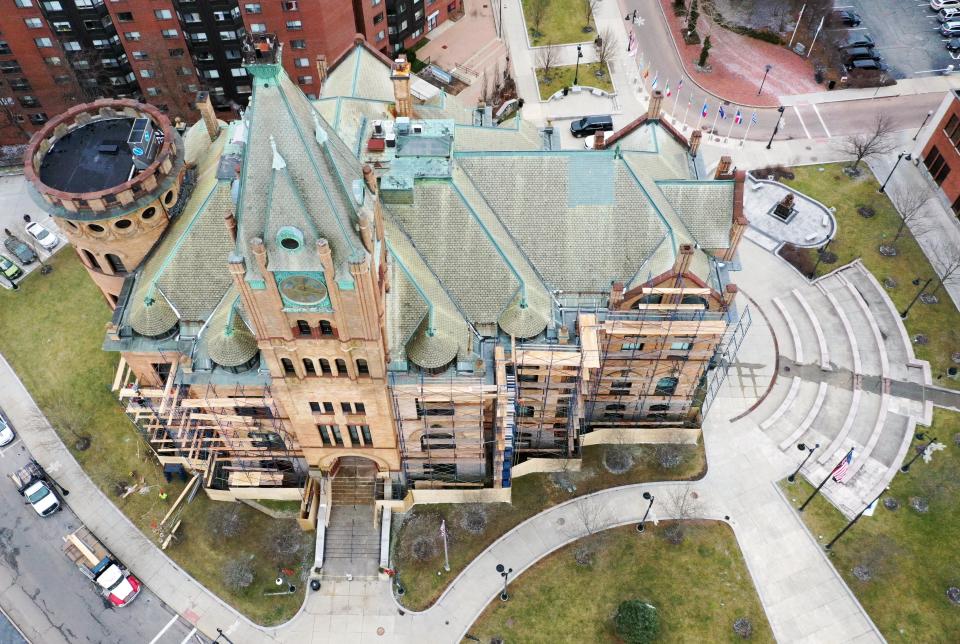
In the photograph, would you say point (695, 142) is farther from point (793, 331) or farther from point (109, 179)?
point (109, 179)

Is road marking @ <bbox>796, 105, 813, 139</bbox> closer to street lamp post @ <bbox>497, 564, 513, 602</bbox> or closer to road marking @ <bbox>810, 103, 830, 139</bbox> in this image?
road marking @ <bbox>810, 103, 830, 139</bbox>

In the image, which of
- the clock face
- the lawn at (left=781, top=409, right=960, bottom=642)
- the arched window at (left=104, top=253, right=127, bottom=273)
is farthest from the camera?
the lawn at (left=781, top=409, right=960, bottom=642)

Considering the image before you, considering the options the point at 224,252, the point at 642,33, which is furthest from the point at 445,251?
the point at 642,33

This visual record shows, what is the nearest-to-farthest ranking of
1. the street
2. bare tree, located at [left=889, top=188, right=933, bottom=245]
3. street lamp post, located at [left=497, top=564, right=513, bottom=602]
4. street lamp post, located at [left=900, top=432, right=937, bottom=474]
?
the street, street lamp post, located at [left=497, top=564, right=513, bottom=602], street lamp post, located at [left=900, top=432, right=937, bottom=474], bare tree, located at [left=889, top=188, right=933, bottom=245]

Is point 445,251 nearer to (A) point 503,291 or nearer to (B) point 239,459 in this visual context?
(A) point 503,291

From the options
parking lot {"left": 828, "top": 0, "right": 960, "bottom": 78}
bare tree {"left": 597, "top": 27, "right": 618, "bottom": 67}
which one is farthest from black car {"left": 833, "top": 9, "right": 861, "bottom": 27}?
bare tree {"left": 597, "top": 27, "right": 618, "bottom": 67}

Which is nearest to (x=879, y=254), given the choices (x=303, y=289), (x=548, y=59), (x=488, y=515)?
(x=548, y=59)

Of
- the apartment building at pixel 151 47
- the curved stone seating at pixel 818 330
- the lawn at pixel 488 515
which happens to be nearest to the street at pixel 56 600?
the lawn at pixel 488 515

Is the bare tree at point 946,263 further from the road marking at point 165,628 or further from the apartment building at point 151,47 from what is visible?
Answer: the road marking at point 165,628
